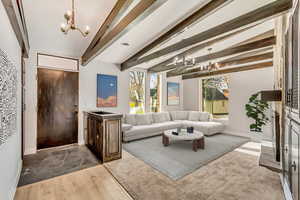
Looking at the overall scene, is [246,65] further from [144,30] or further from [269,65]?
[144,30]

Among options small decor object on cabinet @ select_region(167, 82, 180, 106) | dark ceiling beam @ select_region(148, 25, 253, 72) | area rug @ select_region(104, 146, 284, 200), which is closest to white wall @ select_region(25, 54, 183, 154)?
small decor object on cabinet @ select_region(167, 82, 180, 106)

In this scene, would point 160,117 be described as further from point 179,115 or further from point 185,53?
point 185,53

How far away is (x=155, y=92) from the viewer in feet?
21.3

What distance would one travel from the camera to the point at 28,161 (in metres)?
3.01

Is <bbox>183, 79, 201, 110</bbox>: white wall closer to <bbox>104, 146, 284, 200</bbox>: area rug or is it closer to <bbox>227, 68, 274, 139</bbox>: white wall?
<bbox>227, 68, 274, 139</bbox>: white wall

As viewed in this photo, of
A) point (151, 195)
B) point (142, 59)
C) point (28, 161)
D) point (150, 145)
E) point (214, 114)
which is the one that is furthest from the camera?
point (214, 114)

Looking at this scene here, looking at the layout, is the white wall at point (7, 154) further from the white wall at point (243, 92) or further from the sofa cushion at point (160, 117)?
the white wall at point (243, 92)

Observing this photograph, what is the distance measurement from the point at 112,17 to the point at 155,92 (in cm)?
429

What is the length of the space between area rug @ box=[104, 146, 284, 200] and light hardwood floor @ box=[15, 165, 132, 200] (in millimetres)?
152

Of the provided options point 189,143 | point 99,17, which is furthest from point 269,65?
point 99,17

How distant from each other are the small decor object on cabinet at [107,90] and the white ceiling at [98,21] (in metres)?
1.09

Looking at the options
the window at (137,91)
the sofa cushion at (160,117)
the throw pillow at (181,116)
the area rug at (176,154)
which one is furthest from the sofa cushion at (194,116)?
the window at (137,91)

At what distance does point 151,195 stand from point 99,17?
10.5ft

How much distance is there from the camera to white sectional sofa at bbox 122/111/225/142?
4445 mm
